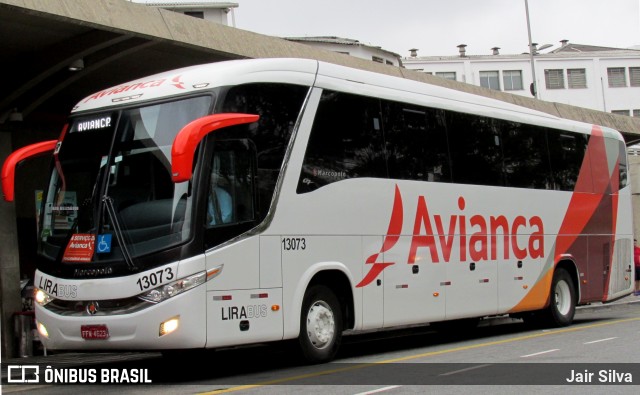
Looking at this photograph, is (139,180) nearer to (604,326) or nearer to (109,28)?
(109,28)

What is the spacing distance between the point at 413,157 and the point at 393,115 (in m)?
0.78

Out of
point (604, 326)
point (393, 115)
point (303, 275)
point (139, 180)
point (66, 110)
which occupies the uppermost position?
point (66, 110)

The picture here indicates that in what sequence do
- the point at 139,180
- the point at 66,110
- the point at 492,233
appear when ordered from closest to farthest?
the point at 139,180 → the point at 492,233 → the point at 66,110

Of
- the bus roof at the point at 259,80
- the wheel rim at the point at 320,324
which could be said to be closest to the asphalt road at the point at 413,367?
the wheel rim at the point at 320,324

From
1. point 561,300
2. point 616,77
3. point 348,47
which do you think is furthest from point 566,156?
point 616,77

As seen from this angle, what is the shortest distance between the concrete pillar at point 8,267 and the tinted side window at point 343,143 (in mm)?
6557

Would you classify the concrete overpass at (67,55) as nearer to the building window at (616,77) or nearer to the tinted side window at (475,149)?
the tinted side window at (475,149)

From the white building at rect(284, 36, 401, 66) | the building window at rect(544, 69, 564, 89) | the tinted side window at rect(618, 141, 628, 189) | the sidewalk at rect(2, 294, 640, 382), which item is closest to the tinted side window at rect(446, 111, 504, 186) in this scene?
the tinted side window at rect(618, 141, 628, 189)

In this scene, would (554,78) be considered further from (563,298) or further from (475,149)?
(475,149)

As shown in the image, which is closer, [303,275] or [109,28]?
[303,275]

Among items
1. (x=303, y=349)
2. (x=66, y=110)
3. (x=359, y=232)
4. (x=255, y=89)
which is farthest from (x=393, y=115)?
(x=66, y=110)

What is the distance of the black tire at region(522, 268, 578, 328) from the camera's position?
57.9ft

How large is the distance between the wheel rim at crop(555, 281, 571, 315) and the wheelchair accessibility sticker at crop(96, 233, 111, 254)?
1057 centimetres

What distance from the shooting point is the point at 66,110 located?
1977cm
